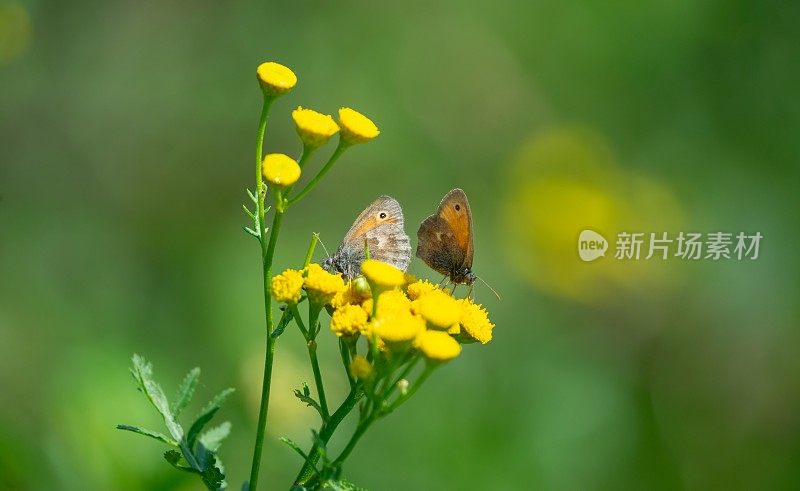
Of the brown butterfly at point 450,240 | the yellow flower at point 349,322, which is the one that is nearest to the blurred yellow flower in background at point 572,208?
the brown butterfly at point 450,240

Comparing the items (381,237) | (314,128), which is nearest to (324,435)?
(314,128)

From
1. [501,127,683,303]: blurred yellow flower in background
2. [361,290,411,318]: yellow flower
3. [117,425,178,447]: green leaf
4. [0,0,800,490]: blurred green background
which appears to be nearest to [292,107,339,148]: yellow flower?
[361,290,411,318]: yellow flower

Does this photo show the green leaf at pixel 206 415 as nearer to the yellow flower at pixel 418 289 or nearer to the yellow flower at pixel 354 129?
the yellow flower at pixel 418 289

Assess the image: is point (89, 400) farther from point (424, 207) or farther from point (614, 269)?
point (614, 269)

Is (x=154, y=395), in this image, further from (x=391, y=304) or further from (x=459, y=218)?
(x=459, y=218)

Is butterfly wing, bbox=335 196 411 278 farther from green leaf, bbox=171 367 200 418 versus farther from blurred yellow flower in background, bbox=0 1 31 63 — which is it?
blurred yellow flower in background, bbox=0 1 31 63

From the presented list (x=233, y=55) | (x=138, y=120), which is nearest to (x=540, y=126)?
(x=233, y=55)
